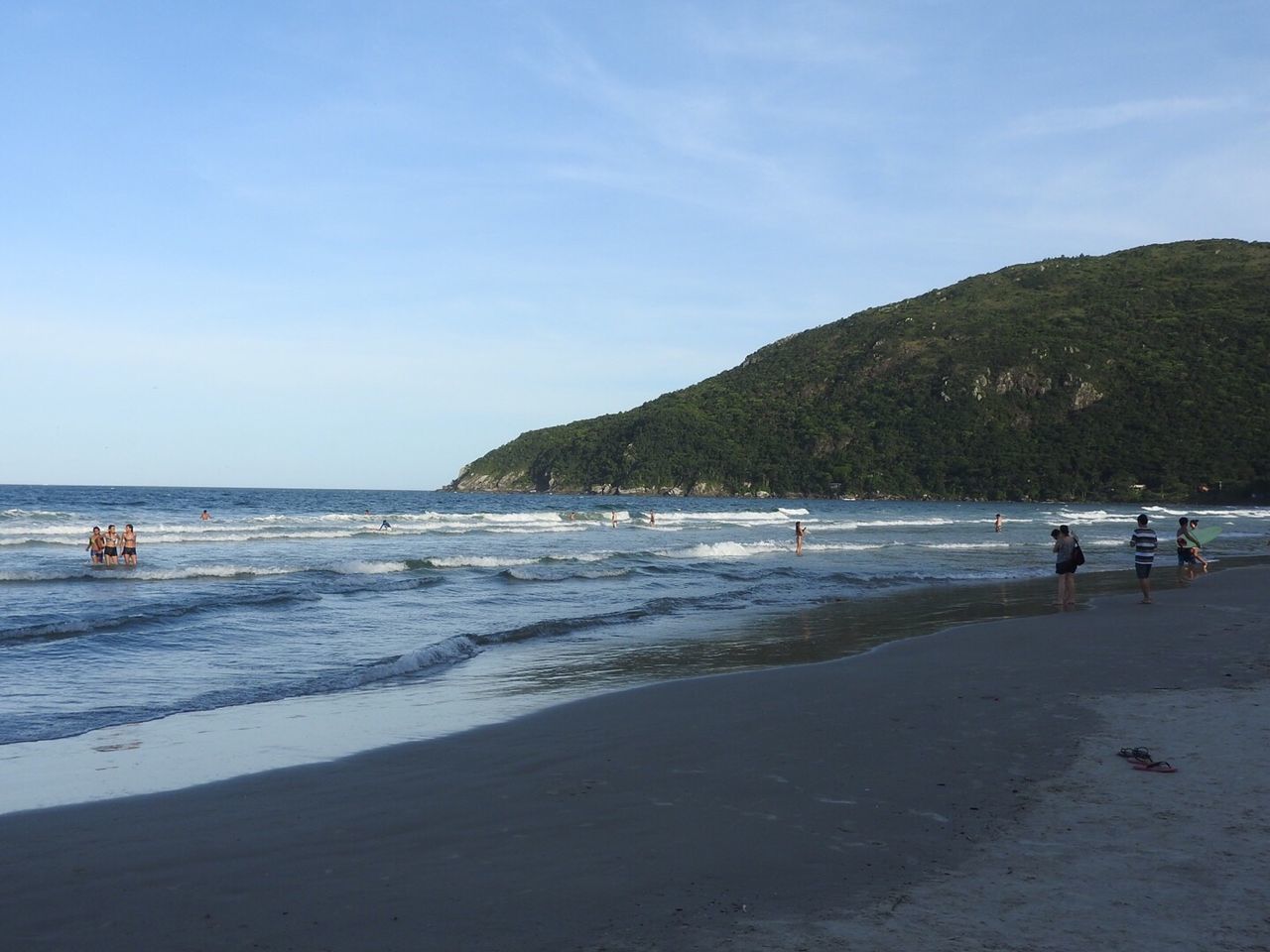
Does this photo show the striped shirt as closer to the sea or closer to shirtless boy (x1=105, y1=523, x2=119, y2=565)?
the sea

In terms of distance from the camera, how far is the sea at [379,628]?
28.9 ft

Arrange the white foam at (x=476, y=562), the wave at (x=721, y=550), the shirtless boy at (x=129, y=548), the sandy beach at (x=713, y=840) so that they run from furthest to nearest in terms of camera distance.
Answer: the wave at (x=721, y=550) → the white foam at (x=476, y=562) → the shirtless boy at (x=129, y=548) → the sandy beach at (x=713, y=840)

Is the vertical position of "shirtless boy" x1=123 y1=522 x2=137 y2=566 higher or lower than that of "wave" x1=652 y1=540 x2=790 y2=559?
higher

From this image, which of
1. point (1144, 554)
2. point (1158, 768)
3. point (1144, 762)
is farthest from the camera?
point (1144, 554)

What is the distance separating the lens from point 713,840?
18.1ft

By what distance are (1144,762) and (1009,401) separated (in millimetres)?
114724

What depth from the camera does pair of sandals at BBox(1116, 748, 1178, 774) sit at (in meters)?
6.56

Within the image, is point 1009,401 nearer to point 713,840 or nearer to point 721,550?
point 721,550

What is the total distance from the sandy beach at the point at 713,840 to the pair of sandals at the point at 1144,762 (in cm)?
9

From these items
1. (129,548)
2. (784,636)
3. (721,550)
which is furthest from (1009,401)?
(784,636)

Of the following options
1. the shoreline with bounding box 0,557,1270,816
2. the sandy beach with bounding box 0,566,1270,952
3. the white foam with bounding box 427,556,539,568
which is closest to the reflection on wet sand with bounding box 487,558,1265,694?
the shoreline with bounding box 0,557,1270,816

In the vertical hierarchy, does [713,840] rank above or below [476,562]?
above

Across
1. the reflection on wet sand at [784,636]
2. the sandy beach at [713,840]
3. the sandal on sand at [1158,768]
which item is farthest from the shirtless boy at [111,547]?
the sandal on sand at [1158,768]

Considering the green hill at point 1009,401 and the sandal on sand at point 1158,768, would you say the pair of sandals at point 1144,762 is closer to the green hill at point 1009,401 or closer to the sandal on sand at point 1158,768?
the sandal on sand at point 1158,768
